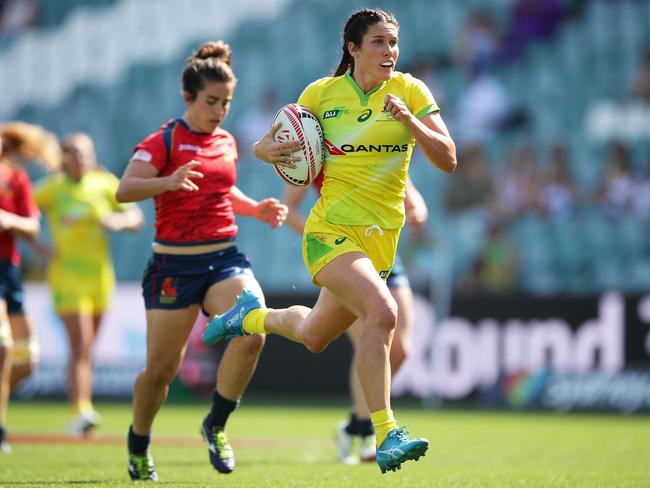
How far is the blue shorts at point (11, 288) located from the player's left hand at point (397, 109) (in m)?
4.48

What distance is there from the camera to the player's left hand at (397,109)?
5.87 meters

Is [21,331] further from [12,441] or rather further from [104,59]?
[104,59]

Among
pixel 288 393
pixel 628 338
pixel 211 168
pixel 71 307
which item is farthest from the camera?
pixel 288 393

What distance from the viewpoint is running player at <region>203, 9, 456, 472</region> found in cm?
609

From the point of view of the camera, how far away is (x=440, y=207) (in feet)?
57.2

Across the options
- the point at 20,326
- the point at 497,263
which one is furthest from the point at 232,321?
the point at 497,263

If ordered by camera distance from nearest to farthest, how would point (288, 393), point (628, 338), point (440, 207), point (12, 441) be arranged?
point (12, 441)
point (628, 338)
point (288, 393)
point (440, 207)

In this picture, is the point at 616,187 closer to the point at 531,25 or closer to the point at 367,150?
the point at 531,25

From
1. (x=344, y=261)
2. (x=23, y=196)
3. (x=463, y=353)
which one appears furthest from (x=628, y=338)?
(x=344, y=261)

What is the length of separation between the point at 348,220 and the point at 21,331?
168 inches

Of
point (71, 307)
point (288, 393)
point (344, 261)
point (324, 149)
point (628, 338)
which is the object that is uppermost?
point (324, 149)

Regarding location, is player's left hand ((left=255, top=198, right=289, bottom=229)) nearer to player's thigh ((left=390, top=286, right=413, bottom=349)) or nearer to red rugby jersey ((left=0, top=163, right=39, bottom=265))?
player's thigh ((left=390, top=286, right=413, bottom=349))

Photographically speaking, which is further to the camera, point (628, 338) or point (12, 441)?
point (628, 338)

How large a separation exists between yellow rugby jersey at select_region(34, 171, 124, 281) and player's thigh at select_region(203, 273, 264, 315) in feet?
13.7
